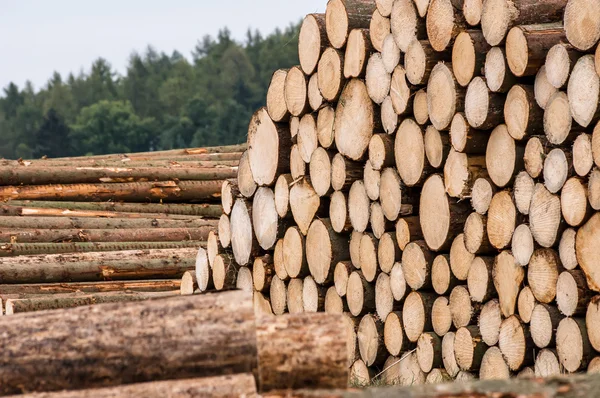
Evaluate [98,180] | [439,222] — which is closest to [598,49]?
[439,222]

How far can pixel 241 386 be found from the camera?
3.54 m

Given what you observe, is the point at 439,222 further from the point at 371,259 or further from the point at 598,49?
the point at 598,49

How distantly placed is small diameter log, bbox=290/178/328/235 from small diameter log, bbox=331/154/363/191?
0.26 meters

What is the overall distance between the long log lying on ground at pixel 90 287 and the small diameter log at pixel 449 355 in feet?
13.6

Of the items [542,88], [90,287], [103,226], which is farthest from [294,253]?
[103,226]

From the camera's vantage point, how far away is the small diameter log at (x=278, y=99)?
279 inches

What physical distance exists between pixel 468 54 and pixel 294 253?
206 cm

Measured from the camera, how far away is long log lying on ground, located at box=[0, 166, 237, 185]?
1098 centimetres

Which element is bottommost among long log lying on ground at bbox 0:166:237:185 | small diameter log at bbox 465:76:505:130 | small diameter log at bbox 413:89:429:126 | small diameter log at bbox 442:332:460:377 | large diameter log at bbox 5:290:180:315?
small diameter log at bbox 442:332:460:377

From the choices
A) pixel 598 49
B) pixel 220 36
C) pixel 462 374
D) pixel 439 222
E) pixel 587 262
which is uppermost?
pixel 220 36

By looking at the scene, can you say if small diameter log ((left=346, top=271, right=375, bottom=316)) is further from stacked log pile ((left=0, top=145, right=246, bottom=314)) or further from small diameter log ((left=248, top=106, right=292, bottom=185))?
stacked log pile ((left=0, top=145, right=246, bottom=314))

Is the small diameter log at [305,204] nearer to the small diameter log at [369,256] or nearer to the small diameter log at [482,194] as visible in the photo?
the small diameter log at [369,256]

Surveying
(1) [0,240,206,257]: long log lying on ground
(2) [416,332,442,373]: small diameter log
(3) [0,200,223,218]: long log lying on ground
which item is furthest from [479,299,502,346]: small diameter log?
(3) [0,200,223,218]: long log lying on ground

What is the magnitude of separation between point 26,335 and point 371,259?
2.96 m
